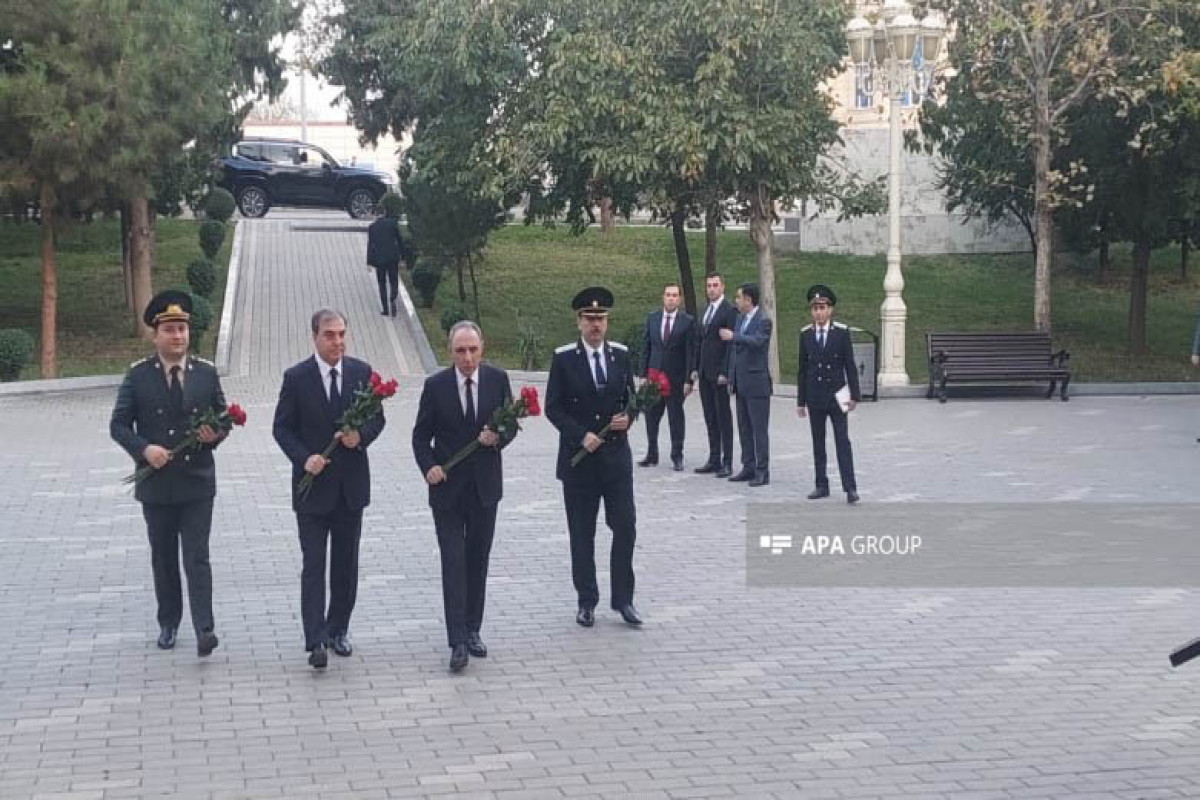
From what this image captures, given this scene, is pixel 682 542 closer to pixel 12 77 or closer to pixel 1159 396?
pixel 1159 396

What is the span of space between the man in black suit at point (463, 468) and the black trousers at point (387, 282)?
19366 millimetres

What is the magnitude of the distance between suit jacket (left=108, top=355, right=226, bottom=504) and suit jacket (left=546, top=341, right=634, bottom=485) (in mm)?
1816

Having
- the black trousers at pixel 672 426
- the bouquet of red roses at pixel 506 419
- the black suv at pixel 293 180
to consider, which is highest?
the black suv at pixel 293 180

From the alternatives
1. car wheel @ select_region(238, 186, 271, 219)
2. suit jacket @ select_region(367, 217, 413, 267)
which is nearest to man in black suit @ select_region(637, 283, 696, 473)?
suit jacket @ select_region(367, 217, 413, 267)

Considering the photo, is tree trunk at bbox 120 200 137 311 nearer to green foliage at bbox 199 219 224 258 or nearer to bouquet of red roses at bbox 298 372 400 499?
green foliage at bbox 199 219 224 258

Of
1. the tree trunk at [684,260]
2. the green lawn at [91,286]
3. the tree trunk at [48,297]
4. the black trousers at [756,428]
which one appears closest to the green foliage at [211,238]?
the green lawn at [91,286]

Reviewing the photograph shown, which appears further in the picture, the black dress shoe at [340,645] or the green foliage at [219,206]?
the green foliage at [219,206]

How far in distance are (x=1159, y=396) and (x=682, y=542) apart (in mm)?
12187

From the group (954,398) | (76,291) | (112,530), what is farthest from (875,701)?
(76,291)

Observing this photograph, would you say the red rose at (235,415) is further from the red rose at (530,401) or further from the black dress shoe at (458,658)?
the black dress shoe at (458,658)

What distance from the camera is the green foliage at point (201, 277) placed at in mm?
29250

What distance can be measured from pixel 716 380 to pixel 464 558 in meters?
6.62

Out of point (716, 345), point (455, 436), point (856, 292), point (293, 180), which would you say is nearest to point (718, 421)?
point (716, 345)

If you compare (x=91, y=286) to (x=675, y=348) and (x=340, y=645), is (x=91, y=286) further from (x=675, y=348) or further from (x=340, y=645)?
(x=340, y=645)
